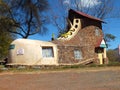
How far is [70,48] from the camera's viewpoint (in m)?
44.8

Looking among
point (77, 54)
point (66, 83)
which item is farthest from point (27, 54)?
point (66, 83)

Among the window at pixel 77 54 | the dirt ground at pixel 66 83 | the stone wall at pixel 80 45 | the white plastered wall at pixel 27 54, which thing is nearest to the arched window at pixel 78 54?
the window at pixel 77 54

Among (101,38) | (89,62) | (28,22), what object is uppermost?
(28,22)

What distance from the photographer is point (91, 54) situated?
47.4 m

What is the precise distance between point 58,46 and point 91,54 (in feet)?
19.1

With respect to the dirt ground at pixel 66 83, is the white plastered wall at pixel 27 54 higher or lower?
higher

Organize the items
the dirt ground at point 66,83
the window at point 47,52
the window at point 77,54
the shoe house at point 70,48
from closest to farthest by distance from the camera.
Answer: the dirt ground at point 66,83
the shoe house at point 70,48
the window at point 47,52
the window at point 77,54

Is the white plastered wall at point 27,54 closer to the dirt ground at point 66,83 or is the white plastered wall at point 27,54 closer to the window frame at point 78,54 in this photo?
the window frame at point 78,54

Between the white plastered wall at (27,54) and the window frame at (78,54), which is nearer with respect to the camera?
the white plastered wall at (27,54)

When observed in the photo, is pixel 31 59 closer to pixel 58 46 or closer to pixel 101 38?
pixel 58 46

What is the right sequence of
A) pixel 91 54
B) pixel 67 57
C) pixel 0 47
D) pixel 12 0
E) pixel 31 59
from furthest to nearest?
1. pixel 0 47
2. pixel 12 0
3. pixel 91 54
4. pixel 67 57
5. pixel 31 59

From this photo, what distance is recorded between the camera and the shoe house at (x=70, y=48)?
41.9 m

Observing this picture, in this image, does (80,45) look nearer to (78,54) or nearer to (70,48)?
(78,54)

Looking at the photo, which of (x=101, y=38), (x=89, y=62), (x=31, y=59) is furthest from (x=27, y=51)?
(x=101, y=38)
